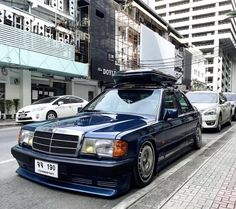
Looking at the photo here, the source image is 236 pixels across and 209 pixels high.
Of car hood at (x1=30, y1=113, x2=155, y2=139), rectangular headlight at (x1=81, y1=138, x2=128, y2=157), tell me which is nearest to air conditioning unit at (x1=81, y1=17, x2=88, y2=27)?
car hood at (x1=30, y1=113, x2=155, y2=139)

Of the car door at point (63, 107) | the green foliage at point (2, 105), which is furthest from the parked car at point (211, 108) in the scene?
the green foliage at point (2, 105)

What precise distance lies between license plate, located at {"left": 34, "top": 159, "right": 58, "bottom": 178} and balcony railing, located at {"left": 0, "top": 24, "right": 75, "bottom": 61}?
51.2ft

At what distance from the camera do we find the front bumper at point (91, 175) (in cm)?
409

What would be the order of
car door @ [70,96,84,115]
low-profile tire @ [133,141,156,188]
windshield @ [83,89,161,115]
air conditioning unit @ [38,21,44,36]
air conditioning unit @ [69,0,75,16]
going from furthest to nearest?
air conditioning unit @ [69,0,75,16] < air conditioning unit @ [38,21,44,36] < car door @ [70,96,84,115] < windshield @ [83,89,161,115] < low-profile tire @ [133,141,156,188]

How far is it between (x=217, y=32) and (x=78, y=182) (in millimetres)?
100157

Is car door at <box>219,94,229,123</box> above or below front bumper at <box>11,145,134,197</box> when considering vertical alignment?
above

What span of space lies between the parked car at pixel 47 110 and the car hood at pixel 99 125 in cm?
1057

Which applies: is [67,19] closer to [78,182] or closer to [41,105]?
[41,105]

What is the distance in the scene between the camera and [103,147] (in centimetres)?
422

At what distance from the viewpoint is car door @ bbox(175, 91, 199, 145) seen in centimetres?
686

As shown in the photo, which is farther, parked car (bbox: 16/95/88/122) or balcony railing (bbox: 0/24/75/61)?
balcony railing (bbox: 0/24/75/61)

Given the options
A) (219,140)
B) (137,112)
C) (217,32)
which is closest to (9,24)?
(219,140)

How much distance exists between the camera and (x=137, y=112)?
5.62m

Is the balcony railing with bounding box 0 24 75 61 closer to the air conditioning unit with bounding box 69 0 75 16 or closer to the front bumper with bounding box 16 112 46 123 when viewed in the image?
the air conditioning unit with bounding box 69 0 75 16
